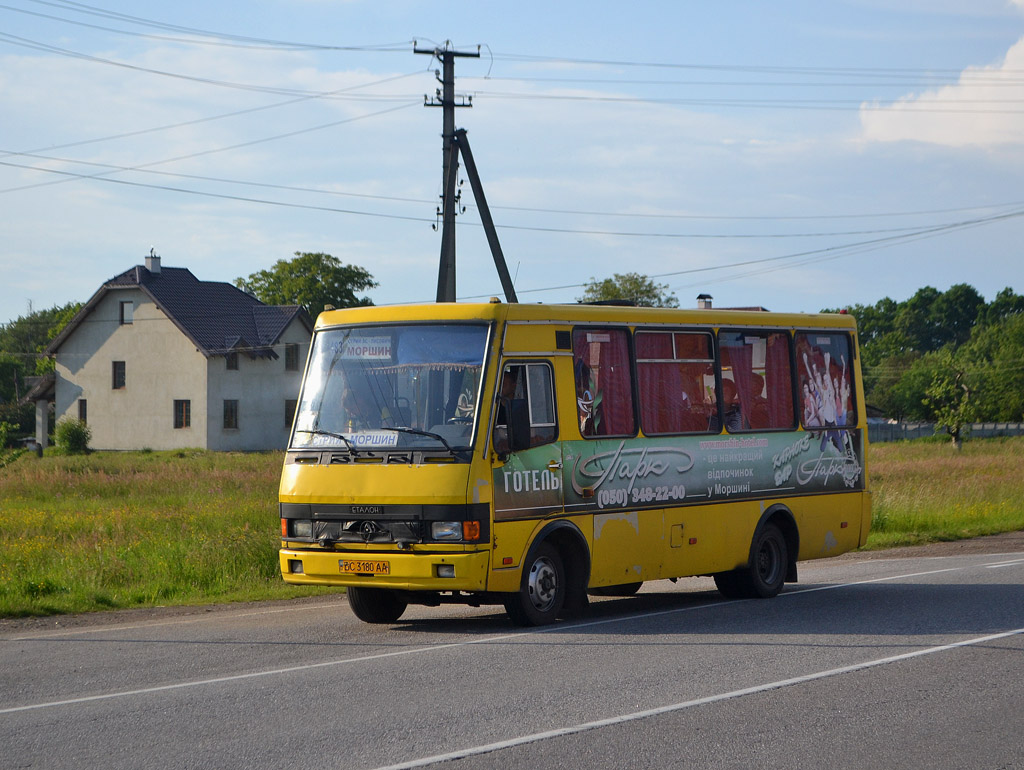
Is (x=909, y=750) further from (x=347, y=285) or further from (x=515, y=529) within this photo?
(x=347, y=285)

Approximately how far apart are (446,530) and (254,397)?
5313cm

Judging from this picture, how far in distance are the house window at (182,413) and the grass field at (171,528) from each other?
2285cm

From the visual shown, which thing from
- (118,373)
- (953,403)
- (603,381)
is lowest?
(603,381)

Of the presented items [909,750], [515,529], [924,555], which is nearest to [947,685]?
[909,750]

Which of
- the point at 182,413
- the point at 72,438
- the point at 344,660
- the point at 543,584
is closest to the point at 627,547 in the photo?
the point at 543,584

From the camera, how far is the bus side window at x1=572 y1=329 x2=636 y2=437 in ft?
41.9

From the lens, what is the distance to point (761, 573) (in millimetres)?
14953

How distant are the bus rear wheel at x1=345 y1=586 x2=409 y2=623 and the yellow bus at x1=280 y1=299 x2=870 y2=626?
17 mm

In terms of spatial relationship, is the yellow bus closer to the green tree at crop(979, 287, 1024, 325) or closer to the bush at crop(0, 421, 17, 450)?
the bush at crop(0, 421, 17, 450)

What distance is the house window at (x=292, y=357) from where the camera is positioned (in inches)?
2554

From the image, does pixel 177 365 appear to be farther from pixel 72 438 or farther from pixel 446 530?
pixel 446 530

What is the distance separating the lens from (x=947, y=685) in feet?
29.7

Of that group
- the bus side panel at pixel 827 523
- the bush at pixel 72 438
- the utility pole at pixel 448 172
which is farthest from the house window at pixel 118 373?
the bus side panel at pixel 827 523

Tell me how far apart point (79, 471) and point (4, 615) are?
23.6 m
